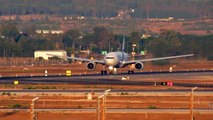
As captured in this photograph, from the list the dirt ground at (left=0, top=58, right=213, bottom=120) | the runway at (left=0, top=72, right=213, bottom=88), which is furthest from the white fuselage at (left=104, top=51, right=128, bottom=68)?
the dirt ground at (left=0, top=58, right=213, bottom=120)

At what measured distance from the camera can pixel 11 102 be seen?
8619cm

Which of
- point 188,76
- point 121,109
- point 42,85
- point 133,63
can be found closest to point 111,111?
point 121,109

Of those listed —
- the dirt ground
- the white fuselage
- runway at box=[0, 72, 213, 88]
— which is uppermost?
the white fuselage

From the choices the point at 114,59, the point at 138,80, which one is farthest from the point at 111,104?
the point at 114,59

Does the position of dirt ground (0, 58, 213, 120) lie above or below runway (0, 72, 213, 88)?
below

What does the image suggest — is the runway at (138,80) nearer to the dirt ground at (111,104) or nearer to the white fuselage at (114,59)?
the white fuselage at (114,59)

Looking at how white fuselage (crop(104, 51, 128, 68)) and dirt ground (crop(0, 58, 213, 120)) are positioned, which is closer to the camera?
dirt ground (crop(0, 58, 213, 120))

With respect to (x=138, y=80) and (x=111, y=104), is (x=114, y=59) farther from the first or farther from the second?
(x=111, y=104)

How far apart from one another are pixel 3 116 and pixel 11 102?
41.5ft

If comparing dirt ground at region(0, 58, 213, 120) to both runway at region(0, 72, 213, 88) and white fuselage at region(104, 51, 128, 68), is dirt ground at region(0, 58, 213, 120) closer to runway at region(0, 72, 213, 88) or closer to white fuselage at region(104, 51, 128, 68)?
runway at region(0, 72, 213, 88)

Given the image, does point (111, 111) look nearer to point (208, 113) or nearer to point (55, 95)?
point (208, 113)

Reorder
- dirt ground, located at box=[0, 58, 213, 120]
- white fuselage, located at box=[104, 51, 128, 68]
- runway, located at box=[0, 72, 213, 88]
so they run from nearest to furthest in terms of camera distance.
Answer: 1. dirt ground, located at box=[0, 58, 213, 120]
2. runway, located at box=[0, 72, 213, 88]
3. white fuselage, located at box=[104, 51, 128, 68]

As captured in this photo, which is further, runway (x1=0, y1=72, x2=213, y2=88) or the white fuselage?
the white fuselage

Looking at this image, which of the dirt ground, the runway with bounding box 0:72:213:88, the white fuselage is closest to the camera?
the dirt ground
